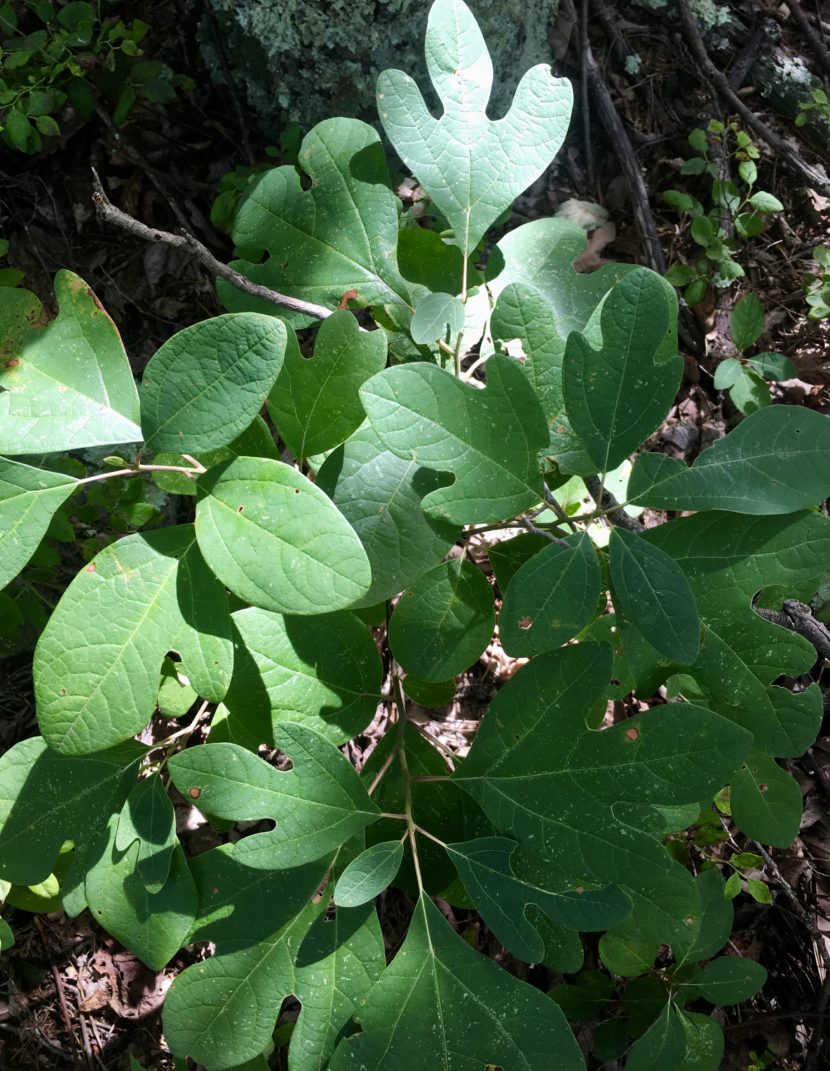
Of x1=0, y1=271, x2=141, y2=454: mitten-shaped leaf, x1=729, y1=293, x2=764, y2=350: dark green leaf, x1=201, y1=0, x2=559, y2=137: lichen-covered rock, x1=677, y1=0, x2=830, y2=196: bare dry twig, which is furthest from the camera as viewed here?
A: x1=677, y1=0, x2=830, y2=196: bare dry twig

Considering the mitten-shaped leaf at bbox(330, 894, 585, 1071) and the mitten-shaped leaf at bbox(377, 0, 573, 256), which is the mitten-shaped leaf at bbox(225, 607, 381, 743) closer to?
the mitten-shaped leaf at bbox(330, 894, 585, 1071)

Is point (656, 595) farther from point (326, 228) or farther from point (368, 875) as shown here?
point (326, 228)

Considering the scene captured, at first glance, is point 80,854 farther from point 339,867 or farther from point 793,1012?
Answer: point 793,1012

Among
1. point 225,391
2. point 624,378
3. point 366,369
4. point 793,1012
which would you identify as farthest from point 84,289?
point 793,1012

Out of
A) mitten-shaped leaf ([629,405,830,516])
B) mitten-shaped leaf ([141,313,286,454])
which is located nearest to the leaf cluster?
mitten-shaped leaf ([141,313,286,454])

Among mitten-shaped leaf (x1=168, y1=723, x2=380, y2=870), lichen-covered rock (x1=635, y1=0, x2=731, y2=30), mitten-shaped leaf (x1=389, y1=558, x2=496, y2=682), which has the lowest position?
mitten-shaped leaf (x1=168, y1=723, x2=380, y2=870)

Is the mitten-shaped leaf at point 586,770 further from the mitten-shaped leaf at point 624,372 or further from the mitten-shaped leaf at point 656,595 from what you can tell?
the mitten-shaped leaf at point 624,372

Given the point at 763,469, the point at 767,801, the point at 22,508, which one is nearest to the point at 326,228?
the point at 22,508

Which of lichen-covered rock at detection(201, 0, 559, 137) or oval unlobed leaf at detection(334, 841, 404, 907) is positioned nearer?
oval unlobed leaf at detection(334, 841, 404, 907)
